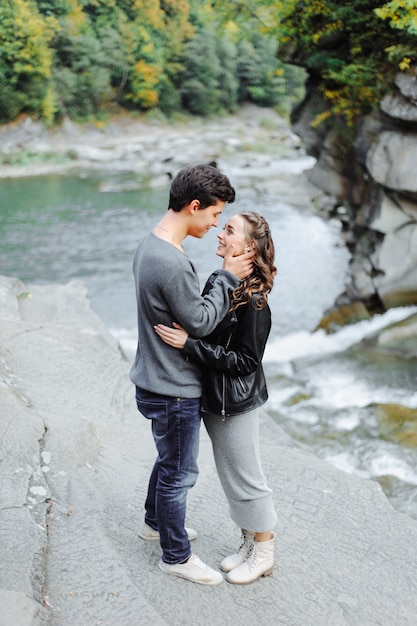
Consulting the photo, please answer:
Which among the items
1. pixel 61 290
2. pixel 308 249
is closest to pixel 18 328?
pixel 61 290

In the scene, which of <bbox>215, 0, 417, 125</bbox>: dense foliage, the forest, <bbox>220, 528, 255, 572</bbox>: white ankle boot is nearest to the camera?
<bbox>220, 528, 255, 572</bbox>: white ankle boot

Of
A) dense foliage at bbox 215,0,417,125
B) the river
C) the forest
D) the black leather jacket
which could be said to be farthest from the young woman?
dense foliage at bbox 215,0,417,125

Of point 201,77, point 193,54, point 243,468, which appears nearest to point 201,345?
point 243,468

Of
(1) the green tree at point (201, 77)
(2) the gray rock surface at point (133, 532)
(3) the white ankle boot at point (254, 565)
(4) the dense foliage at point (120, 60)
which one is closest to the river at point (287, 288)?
(2) the gray rock surface at point (133, 532)

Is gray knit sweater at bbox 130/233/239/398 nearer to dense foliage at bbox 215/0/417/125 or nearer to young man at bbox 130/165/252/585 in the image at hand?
young man at bbox 130/165/252/585

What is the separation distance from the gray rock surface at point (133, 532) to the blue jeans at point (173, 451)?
31 cm

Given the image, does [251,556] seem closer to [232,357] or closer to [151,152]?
[232,357]

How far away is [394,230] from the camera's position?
8117mm

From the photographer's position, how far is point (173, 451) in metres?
2.31

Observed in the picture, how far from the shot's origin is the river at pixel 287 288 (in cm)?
577

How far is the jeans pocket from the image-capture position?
2.28 metres

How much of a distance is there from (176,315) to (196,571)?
44.2 inches

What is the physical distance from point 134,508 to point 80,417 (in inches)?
41.2

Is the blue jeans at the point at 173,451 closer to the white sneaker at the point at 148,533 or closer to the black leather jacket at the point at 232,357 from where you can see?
the black leather jacket at the point at 232,357
